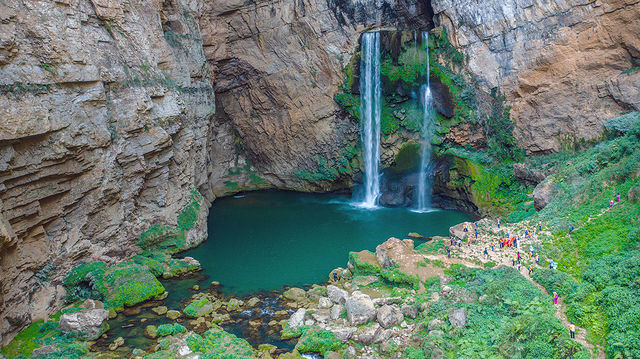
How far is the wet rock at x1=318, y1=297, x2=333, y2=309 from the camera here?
16.7 m

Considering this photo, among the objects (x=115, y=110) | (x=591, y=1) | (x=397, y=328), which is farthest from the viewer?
(x=591, y=1)

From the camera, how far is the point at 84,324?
15148 mm

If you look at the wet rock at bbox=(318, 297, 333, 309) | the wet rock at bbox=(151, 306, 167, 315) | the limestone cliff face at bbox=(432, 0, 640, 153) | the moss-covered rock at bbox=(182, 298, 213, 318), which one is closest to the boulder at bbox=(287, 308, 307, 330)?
the wet rock at bbox=(318, 297, 333, 309)

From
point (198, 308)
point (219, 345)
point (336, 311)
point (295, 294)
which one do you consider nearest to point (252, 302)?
point (295, 294)

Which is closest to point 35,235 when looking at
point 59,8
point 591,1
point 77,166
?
point 77,166

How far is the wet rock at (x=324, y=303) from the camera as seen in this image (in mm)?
16703

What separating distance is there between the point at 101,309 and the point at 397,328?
10761 mm

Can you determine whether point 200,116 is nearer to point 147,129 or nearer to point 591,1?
point 147,129

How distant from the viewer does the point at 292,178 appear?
35.2m

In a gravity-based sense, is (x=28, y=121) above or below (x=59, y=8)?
below

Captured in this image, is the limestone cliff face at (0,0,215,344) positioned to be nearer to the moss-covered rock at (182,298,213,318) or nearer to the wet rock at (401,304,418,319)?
the moss-covered rock at (182,298,213,318)

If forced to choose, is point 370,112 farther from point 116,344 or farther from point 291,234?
point 116,344

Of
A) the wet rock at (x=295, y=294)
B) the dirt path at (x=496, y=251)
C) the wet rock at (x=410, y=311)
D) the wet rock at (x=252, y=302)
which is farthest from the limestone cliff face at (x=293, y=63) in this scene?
the wet rock at (x=410, y=311)

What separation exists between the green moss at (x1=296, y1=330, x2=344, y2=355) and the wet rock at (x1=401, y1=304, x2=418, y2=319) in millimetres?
2497
